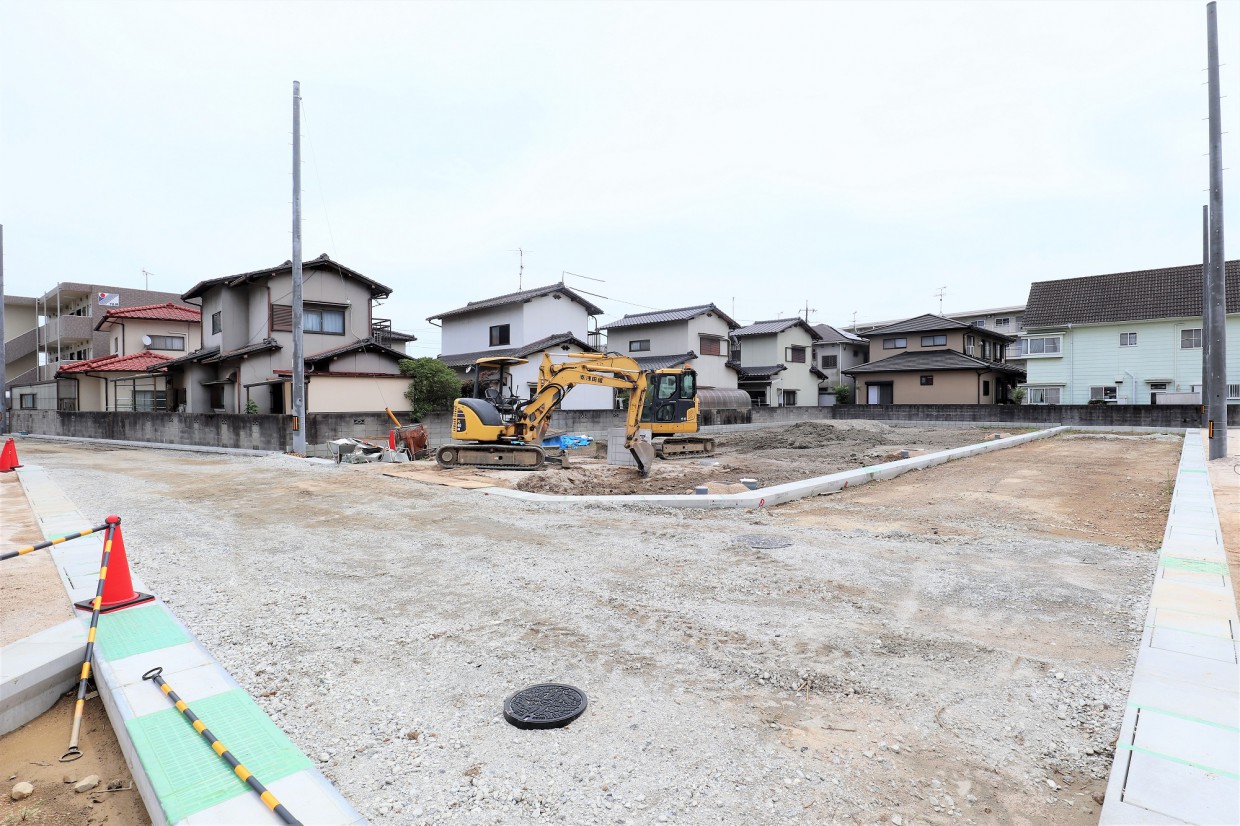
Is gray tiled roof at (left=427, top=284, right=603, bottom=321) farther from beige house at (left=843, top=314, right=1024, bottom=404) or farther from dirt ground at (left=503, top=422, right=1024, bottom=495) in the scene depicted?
beige house at (left=843, top=314, right=1024, bottom=404)

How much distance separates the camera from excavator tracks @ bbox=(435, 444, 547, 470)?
46.8 ft

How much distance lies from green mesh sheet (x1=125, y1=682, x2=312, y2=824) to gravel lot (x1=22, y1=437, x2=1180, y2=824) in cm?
16

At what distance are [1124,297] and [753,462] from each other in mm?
27041

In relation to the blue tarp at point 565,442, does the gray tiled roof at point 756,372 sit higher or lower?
higher

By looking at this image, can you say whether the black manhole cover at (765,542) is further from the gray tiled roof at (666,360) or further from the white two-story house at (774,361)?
the white two-story house at (774,361)

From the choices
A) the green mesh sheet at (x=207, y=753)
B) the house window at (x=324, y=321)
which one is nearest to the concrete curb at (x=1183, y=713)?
the green mesh sheet at (x=207, y=753)

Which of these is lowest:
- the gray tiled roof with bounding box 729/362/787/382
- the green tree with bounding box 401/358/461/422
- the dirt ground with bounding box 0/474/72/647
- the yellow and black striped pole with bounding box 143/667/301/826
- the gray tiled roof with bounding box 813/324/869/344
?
the yellow and black striped pole with bounding box 143/667/301/826

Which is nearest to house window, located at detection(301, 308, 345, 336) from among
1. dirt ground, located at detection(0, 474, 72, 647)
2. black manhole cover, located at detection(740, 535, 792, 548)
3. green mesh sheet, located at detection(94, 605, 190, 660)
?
dirt ground, located at detection(0, 474, 72, 647)

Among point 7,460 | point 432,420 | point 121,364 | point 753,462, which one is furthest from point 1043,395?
point 121,364

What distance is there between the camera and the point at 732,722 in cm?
305

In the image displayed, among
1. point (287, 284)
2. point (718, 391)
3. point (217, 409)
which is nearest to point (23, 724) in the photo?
point (287, 284)

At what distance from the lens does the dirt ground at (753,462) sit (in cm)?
1169

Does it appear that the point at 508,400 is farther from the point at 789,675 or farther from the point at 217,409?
the point at 217,409

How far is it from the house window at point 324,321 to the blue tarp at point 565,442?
10.4 metres
